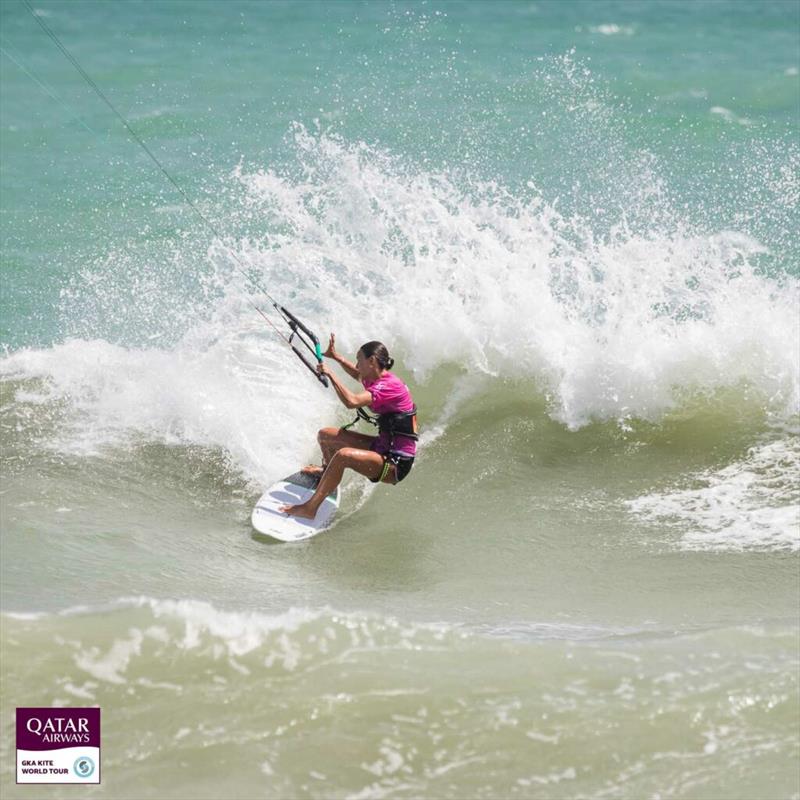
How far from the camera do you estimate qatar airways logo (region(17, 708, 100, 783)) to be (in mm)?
5320

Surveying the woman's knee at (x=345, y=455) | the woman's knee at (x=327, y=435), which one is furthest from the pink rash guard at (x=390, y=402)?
the woman's knee at (x=327, y=435)

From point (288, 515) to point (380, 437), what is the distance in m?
0.82

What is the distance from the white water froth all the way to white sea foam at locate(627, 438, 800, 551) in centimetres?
78

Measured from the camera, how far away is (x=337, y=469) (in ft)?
25.8

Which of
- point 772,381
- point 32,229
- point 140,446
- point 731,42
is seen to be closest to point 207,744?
point 140,446

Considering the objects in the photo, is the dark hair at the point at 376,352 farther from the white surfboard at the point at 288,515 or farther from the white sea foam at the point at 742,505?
the white sea foam at the point at 742,505

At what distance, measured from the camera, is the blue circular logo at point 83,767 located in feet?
17.5

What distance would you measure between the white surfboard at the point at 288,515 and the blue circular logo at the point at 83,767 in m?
2.48

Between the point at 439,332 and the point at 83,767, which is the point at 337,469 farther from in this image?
the point at 83,767

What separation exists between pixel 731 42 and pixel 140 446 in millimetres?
14991

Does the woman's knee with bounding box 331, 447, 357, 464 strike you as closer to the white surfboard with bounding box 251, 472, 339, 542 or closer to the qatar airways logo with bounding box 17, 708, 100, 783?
the white surfboard with bounding box 251, 472, 339, 542

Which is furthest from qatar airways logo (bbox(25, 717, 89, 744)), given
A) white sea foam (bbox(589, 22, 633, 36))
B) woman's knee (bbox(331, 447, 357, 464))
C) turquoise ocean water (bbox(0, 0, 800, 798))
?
white sea foam (bbox(589, 22, 633, 36))

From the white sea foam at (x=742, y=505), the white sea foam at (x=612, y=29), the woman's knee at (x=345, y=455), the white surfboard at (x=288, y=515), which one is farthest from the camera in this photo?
the white sea foam at (x=612, y=29)

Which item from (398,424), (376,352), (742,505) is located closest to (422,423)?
(398,424)
